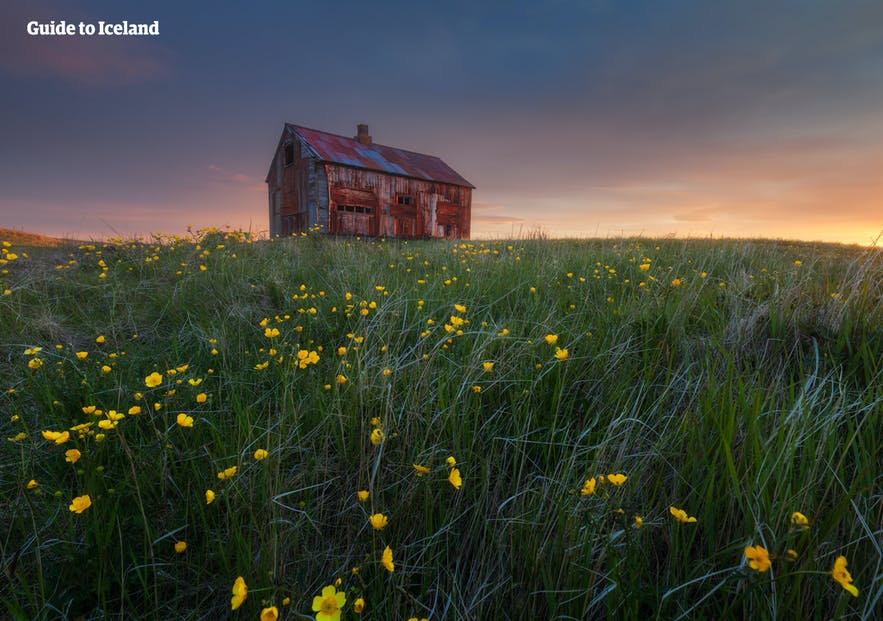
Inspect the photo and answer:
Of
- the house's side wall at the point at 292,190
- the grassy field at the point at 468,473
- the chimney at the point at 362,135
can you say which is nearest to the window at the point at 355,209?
the house's side wall at the point at 292,190

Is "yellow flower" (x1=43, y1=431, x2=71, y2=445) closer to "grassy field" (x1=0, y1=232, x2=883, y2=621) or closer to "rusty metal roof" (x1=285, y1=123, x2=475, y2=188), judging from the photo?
"grassy field" (x1=0, y1=232, x2=883, y2=621)

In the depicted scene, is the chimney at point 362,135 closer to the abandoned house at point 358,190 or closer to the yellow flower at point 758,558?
the abandoned house at point 358,190

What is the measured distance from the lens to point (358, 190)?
60.4 feet

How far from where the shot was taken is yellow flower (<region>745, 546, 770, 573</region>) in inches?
31.2

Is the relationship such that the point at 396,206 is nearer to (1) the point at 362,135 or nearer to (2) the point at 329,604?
(1) the point at 362,135

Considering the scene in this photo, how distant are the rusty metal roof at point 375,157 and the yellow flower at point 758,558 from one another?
1837cm

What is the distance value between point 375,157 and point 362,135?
8.83 feet

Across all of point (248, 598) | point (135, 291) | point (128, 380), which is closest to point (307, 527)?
point (248, 598)

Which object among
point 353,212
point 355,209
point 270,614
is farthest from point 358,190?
point 270,614

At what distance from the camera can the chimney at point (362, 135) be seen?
21.6 meters

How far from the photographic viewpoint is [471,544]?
1391 millimetres

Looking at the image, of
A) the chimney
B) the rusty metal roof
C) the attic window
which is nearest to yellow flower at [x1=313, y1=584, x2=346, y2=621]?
the rusty metal roof

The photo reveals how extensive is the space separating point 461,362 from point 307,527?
1.23m

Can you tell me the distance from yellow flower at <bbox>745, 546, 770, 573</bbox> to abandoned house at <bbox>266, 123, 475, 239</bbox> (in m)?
17.5
